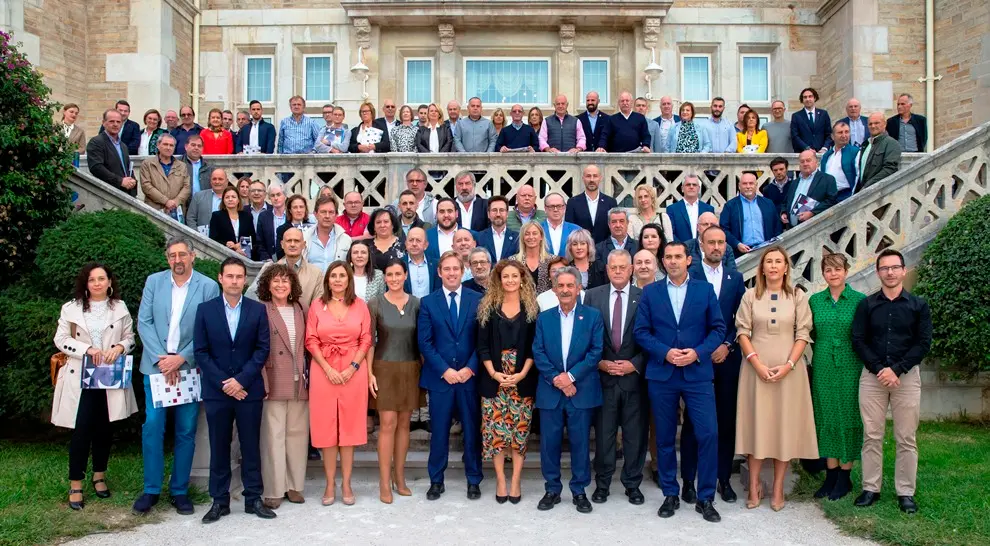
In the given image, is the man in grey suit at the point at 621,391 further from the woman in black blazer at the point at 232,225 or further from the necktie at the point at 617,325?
the woman in black blazer at the point at 232,225

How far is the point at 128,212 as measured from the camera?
26.9 ft

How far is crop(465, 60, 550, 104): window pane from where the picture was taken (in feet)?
54.7

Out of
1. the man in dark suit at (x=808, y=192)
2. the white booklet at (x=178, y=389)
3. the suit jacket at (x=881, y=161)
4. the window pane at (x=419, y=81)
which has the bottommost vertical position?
the white booklet at (x=178, y=389)

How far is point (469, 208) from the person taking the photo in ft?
29.7

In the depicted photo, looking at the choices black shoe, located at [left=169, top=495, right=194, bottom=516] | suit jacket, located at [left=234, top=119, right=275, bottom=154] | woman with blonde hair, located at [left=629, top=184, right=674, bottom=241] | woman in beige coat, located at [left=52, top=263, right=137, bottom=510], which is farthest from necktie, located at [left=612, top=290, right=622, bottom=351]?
suit jacket, located at [left=234, top=119, right=275, bottom=154]

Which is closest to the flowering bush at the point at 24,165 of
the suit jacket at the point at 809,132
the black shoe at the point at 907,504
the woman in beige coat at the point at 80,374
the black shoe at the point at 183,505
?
the woman in beige coat at the point at 80,374

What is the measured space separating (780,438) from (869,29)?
11755 millimetres

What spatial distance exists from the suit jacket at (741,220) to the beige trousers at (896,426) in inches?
131

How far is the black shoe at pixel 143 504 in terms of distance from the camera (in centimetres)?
591

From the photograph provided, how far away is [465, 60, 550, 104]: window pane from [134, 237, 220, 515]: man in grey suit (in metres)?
11.3

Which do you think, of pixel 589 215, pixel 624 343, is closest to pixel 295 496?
pixel 624 343

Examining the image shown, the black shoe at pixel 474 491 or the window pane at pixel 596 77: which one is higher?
the window pane at pixel 596 77

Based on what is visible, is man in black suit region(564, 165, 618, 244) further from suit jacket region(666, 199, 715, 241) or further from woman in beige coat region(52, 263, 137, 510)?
woman in beige coat region(52, 263, 137, 510)

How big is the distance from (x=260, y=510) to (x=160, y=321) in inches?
62.4
